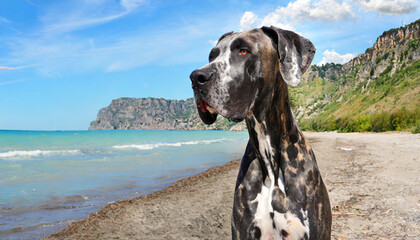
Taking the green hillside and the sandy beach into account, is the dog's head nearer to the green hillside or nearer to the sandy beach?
the sandy beach

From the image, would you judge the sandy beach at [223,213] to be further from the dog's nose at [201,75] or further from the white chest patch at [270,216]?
the dog's nose at [201,75]

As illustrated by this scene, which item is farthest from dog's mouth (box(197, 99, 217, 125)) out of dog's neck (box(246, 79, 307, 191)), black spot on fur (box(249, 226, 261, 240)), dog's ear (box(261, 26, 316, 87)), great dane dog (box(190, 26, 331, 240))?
black spot on fur (box(249, 226, 261, 240))

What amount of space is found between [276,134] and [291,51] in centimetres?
72

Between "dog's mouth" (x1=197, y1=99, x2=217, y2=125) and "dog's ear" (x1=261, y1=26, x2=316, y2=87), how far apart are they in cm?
65

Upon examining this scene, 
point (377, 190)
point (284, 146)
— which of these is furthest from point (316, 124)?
point (284, 146)

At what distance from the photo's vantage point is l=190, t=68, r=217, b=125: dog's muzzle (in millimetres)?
2150

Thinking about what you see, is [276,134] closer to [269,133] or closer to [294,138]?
[269,133]

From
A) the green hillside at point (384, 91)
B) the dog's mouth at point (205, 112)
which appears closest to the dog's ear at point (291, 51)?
the dog's mouth at point (205, 112)

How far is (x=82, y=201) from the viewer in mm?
9508

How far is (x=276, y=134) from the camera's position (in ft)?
8.47

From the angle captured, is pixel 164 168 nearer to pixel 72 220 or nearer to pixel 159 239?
pixel 72 220

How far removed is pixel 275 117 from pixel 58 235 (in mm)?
5877

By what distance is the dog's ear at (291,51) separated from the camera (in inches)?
96.5

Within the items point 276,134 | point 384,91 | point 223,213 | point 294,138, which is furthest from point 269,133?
point 384,91
